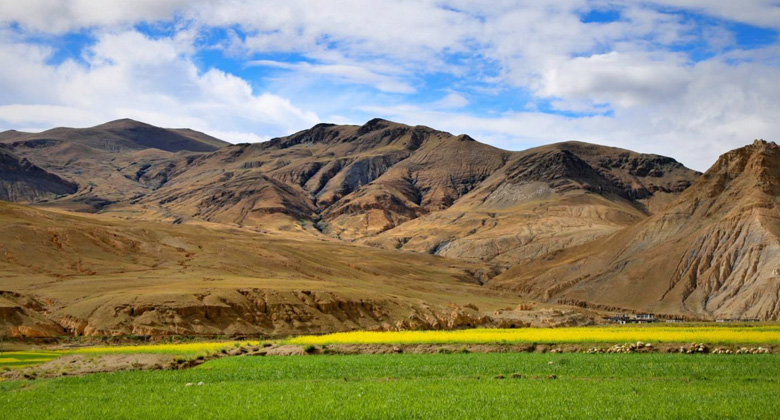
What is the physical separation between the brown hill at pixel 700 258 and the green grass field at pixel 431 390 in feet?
232

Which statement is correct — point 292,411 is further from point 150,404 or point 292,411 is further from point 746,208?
point 746,208

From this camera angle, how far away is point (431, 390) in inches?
911

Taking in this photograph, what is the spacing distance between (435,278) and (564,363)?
11875cm

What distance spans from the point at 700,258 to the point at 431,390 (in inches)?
3931

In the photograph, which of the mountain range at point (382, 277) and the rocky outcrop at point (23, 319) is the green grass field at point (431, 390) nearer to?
the rocky outcrop at point (23, 319)

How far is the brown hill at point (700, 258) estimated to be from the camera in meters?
99.9

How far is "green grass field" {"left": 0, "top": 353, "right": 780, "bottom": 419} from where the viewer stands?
63.9ft

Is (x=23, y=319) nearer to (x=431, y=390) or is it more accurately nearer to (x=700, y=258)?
(x=431, y=390)

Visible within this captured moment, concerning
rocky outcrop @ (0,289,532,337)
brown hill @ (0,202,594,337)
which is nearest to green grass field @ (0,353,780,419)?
rocky outcrop @ (0,289,532,337)

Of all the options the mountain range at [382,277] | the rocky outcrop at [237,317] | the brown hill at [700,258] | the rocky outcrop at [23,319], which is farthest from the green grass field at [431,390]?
the brown hill at [700,258]

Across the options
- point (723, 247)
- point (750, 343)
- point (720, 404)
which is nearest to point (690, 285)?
point (723, 247)

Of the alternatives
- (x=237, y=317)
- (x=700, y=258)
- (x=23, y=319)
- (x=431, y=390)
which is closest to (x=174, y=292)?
(x=237, y=317)

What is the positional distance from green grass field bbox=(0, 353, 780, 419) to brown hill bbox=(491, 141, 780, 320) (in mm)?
70643

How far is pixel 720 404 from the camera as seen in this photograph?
19688 mm
